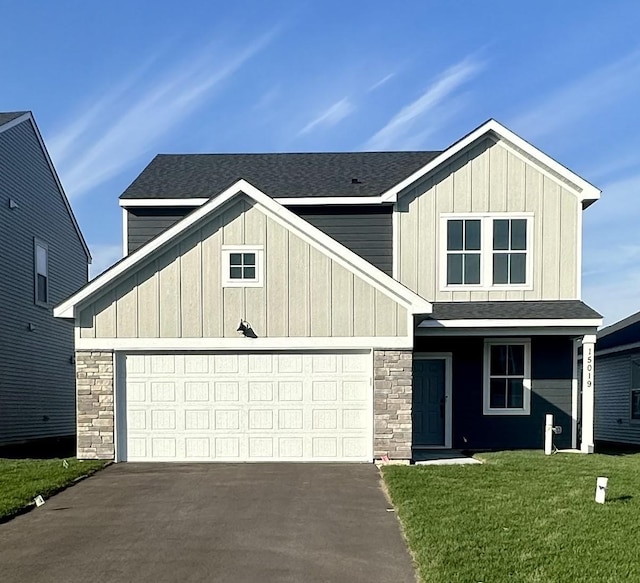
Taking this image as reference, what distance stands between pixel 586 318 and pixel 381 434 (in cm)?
490

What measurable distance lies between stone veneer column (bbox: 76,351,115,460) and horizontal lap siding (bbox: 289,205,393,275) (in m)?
5.87

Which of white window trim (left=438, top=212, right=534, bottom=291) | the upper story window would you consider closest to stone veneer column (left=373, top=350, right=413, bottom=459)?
white window trim (left=438, top=212, right=534, bottom=291)

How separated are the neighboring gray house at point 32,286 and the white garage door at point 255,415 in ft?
20.1

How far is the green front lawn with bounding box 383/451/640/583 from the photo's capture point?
20.1ft

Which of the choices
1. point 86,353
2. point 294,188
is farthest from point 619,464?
point 86,353

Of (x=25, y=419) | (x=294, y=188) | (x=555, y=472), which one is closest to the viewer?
(x=555, y=472)

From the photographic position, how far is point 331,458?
12.4 metres

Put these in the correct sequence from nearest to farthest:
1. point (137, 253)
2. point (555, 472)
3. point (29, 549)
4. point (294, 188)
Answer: point (29, 549) < point (555, 472) < point (137, 253) < point (294, 188)

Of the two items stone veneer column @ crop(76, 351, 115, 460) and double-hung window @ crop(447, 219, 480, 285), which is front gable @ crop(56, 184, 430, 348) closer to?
stone veneer column @ crop(76, 351, 115, 460)

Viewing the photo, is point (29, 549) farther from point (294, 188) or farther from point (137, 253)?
point (294, 188)

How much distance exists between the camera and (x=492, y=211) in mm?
14891

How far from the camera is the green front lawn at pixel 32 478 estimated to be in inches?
359

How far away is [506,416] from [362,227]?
5.40 m

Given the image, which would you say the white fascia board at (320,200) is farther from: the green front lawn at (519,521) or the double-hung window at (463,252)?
the green front lawn at (519,521)
